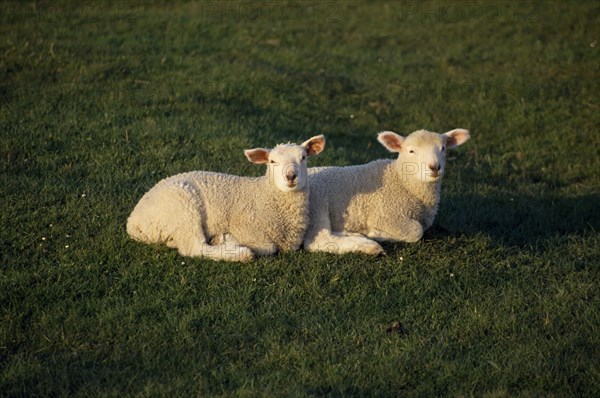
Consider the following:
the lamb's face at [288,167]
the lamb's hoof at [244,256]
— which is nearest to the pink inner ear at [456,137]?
the lamb's face at [288,167]

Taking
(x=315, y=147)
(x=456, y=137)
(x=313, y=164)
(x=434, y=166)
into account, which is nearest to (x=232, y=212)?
(x=315, y=147)

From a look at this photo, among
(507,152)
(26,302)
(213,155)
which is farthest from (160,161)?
(507,152)

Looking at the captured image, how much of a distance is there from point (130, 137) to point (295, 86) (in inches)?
148

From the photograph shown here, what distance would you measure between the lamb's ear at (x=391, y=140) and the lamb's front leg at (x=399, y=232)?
2.53 ft

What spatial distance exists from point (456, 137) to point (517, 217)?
73.3 inches

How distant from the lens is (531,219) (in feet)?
30.2

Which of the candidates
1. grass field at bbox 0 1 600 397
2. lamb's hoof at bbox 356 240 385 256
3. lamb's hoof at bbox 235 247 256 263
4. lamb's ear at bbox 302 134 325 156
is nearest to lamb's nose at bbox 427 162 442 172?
grass field at bbox 0 1 600 397

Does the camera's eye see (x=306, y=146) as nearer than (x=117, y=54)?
Yes

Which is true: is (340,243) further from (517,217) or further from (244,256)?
(517,217)

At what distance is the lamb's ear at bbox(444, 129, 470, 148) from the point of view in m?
7.80

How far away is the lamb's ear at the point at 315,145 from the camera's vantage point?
7.34 m

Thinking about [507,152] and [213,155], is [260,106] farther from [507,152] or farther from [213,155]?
[507,152]

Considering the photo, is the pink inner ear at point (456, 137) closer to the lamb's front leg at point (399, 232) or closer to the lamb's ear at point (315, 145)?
the lamb's front leg at point (399, 232)

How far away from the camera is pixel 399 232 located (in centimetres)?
756
